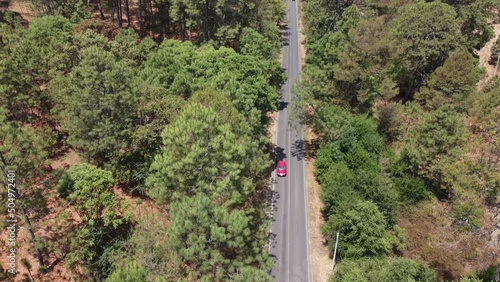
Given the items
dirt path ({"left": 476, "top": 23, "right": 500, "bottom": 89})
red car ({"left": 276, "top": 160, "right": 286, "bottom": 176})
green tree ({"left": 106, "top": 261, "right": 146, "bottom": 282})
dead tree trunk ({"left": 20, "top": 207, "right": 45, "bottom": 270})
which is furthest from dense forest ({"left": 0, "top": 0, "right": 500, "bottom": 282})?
dirt path ({"left": 476, "top": 23, "right": 500, "bottom": 89})

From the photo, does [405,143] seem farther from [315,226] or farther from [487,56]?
[487,56]

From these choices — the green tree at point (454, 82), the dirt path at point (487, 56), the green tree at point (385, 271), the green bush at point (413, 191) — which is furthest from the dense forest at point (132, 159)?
the dirt path at point (487, 56)

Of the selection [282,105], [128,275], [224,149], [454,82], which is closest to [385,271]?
[224,149]

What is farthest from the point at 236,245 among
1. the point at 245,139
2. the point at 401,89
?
the point at 401,89

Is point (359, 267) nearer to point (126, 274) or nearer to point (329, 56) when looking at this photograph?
point (126, 274)

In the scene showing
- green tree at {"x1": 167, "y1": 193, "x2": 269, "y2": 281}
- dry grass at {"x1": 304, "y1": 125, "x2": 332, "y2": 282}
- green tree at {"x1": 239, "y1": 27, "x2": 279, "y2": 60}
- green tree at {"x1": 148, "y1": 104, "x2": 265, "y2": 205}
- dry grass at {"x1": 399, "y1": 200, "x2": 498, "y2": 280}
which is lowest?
dry grass at {"x1": 304, "y1": 125, "x2": 332, "y2": 282}

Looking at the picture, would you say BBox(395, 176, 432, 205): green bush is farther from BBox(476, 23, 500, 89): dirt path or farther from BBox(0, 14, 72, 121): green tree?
BBox(476, 23, 500, 89): dirt path
